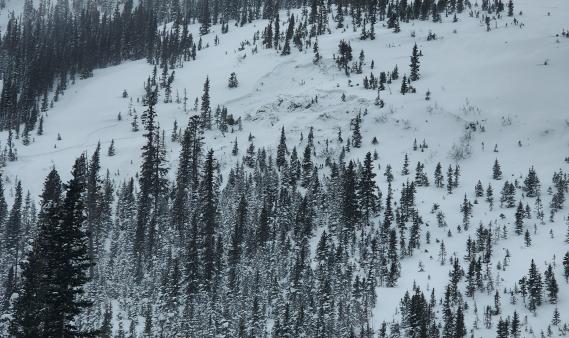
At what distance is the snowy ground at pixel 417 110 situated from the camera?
2458 inches

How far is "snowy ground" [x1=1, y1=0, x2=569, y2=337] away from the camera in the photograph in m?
62.4

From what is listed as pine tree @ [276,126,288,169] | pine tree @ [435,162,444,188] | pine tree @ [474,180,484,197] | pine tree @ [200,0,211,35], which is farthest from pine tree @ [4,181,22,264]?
pine tree @ [200,0,211,35]

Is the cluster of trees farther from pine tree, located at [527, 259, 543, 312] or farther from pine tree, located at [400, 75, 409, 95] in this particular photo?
pine tree, located at [527, 259, 543, 312]

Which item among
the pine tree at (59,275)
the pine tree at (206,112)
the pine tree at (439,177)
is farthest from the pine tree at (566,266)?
the pine tree at (206,112)

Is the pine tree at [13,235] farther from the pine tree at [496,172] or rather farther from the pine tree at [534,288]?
the pine tree at [496,172]

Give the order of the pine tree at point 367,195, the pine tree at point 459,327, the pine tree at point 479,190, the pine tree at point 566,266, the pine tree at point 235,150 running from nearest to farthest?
the pine tree at point 459,327 → the pine tree at point 566,266 → the pine tree at point 367,195 → the pine tree at point 479,190 → the pine tree at point 235,150

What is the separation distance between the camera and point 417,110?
83.9 meters

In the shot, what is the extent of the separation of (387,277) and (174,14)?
5976 inches

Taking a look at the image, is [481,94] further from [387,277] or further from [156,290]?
[156,290]

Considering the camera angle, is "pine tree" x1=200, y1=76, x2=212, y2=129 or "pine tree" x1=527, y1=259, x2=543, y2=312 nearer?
"pine tree" x1=527, y1=259, x2=543, y2=312

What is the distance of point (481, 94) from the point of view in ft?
280

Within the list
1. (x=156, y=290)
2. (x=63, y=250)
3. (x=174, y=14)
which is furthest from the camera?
(x=174, y=14)

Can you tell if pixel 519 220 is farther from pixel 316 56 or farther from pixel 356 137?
pixel 316 56

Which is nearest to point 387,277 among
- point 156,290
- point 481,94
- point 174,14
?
point 156,290
